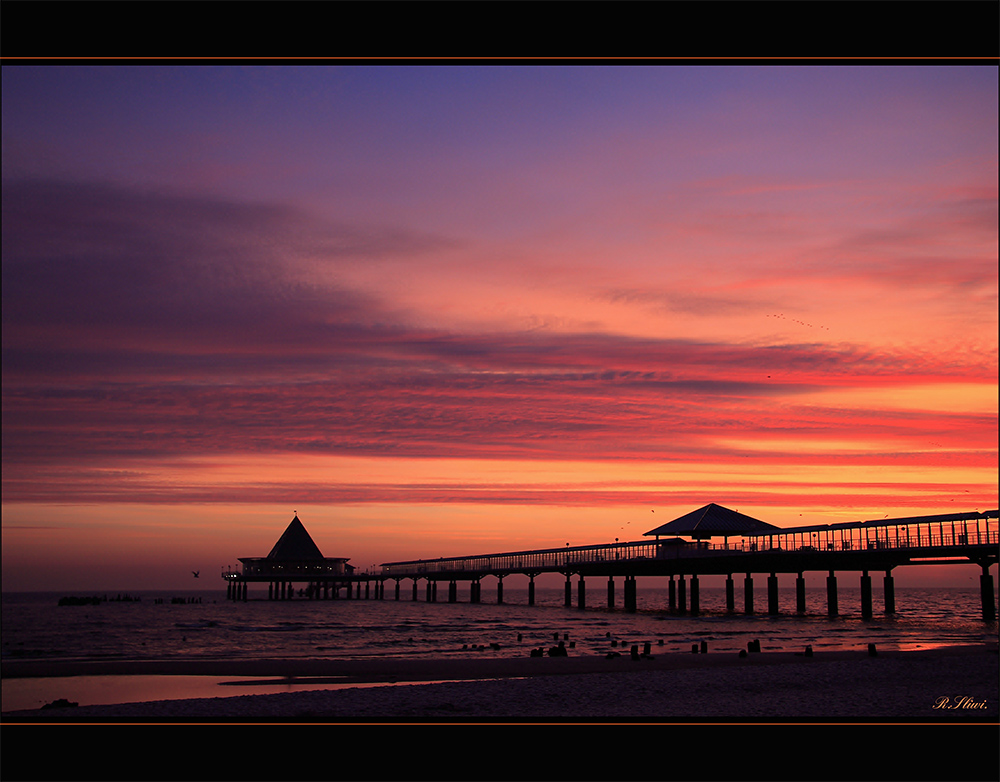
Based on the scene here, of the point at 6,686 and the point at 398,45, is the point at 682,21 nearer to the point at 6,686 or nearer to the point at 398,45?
the point at 398,45

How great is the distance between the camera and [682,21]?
7188mm

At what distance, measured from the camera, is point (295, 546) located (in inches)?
4670

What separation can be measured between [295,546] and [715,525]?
73.1 meters

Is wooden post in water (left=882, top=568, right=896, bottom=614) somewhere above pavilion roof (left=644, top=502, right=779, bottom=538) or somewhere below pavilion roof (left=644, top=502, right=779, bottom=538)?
below

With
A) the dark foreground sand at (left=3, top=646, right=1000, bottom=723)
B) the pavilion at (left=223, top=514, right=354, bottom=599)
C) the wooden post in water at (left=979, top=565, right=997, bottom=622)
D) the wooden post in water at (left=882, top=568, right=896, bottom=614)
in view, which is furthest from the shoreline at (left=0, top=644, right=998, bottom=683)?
the pavilion at (left=223, top=514, right=354, bottom=599)

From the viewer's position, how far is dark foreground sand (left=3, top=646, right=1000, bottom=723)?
1688 centimetres

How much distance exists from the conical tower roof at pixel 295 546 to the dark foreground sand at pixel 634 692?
8940cm

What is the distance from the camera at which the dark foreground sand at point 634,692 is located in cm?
1688

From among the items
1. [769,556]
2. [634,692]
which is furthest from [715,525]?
[634,692]

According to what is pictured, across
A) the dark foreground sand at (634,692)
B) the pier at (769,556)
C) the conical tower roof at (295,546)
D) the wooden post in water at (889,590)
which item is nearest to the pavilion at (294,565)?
the conical tower roof at (295,546)

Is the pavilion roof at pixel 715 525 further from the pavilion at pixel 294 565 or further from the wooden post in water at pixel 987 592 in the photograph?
the pavilion at pixel 294 565

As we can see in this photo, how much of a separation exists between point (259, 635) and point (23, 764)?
161 feet

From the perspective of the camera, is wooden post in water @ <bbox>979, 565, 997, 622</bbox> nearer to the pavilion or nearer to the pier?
the pier

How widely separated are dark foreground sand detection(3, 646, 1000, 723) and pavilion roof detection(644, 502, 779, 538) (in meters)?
31.2
